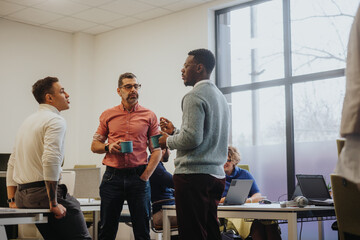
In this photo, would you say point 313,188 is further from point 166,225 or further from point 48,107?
point 48,107

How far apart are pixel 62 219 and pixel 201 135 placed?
0.97 m

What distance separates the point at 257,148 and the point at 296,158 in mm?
514

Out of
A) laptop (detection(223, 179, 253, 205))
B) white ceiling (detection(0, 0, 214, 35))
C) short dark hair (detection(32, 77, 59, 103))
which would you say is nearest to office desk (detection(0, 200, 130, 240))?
short dark hair (detection(32, 77, 59, 103))

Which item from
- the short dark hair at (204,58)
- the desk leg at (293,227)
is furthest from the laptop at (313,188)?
the short dark hair at (204,58)

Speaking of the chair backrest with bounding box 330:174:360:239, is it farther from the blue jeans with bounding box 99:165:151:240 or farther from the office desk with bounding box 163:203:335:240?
the blue jeans with bounding box 99:165:151:240

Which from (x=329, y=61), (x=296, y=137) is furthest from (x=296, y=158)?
(x=329, y=61)

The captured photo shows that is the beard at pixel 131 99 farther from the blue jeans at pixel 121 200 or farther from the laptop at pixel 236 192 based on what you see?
the laptop at pixel 236 192

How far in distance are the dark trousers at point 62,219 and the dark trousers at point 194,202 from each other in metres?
0.67

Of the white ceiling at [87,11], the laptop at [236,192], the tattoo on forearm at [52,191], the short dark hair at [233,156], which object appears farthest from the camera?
the white ceiling at [87,11]

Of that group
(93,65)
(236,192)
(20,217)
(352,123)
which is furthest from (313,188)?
(93,65)

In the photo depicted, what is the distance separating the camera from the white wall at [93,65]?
6.55 m

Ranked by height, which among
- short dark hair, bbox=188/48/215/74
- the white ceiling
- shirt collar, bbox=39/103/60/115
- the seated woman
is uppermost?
the white ceiling

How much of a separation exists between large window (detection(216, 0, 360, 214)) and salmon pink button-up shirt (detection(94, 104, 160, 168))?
8.11 ft

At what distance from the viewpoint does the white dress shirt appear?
2697 mm
